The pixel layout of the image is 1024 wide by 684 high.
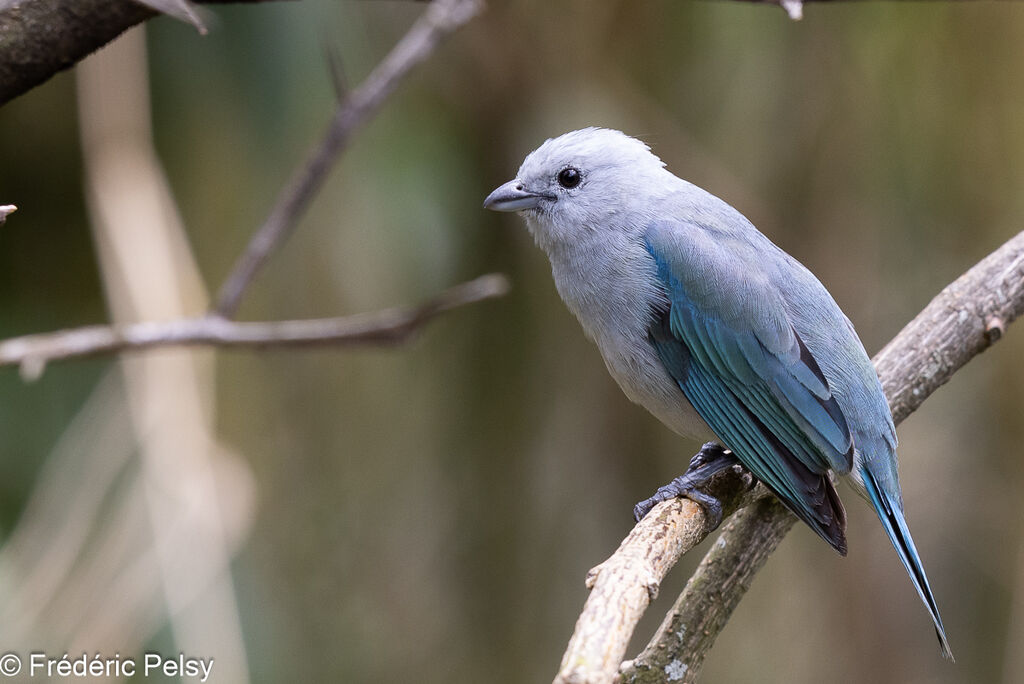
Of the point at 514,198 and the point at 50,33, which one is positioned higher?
the point at 514,198

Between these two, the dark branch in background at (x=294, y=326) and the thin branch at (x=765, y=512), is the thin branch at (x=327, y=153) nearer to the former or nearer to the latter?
the dark branch in background at (x=294, y=326)

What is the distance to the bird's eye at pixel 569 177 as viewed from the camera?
328 cm

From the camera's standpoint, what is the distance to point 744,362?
2.96 metres

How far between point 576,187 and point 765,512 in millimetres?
1187

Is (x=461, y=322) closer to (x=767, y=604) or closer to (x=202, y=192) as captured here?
(x=202, y=192)

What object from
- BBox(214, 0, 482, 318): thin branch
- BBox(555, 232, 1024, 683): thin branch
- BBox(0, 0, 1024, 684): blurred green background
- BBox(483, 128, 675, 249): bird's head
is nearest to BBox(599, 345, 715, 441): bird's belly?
BBox(555, 232, 1024, 683): thin branch

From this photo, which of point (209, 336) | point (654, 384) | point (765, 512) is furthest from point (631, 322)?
point (209, 336)

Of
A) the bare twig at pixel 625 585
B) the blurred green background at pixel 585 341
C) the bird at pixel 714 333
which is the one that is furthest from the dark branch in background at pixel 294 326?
the blurred green background at pixel 585 341

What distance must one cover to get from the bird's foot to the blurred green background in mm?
2041

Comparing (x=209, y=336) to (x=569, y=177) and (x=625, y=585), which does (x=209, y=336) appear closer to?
(x=569, y=177)

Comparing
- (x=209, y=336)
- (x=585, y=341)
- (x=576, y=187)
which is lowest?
(x=209, y=336)

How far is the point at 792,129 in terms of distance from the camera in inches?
213

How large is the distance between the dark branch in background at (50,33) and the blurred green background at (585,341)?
2.72m

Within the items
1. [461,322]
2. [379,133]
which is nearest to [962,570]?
[461,322]
